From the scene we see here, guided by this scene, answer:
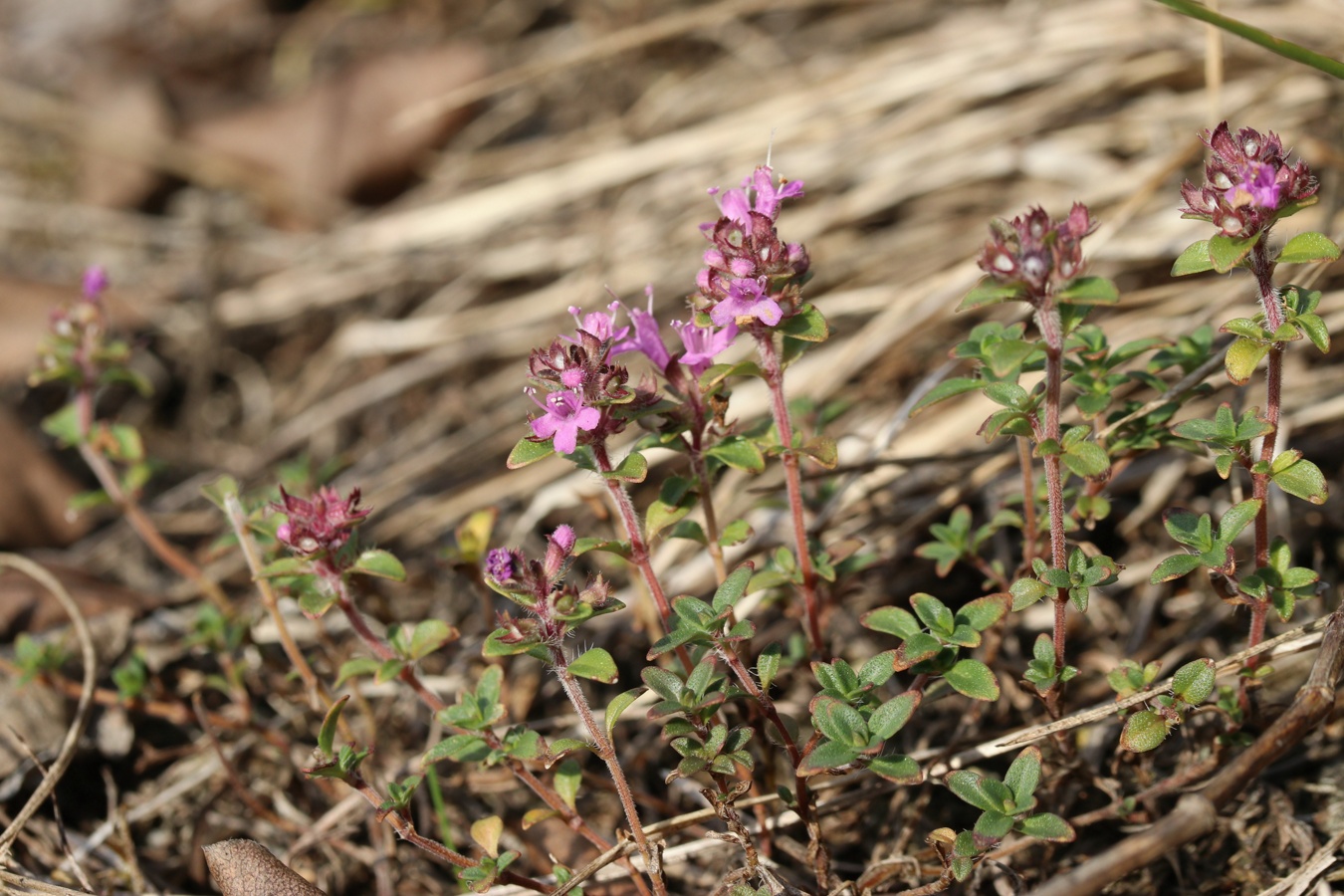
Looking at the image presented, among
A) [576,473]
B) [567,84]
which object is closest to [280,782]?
[576,473]

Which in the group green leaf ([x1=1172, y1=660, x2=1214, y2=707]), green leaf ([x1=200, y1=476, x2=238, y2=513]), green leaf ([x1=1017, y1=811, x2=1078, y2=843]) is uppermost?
green leaf ([x1=200, y1=476, x2=238, y2=513])

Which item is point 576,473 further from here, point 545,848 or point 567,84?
point 567,84

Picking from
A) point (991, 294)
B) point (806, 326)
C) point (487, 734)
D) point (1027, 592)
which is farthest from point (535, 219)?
point (1027, 592)

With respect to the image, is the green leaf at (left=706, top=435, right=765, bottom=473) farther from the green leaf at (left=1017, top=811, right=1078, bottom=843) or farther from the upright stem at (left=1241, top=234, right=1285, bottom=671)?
the upright stem at (left=1241, top=234, right=1285, bottom=671)

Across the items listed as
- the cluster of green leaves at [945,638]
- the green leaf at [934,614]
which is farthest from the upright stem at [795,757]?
the green leaf at [934,614]

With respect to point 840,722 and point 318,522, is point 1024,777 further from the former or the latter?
point 318,522

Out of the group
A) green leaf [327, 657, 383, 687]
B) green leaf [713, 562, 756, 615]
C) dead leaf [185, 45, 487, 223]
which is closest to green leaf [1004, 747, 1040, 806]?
green leaf [713, 562, 756, 615]
